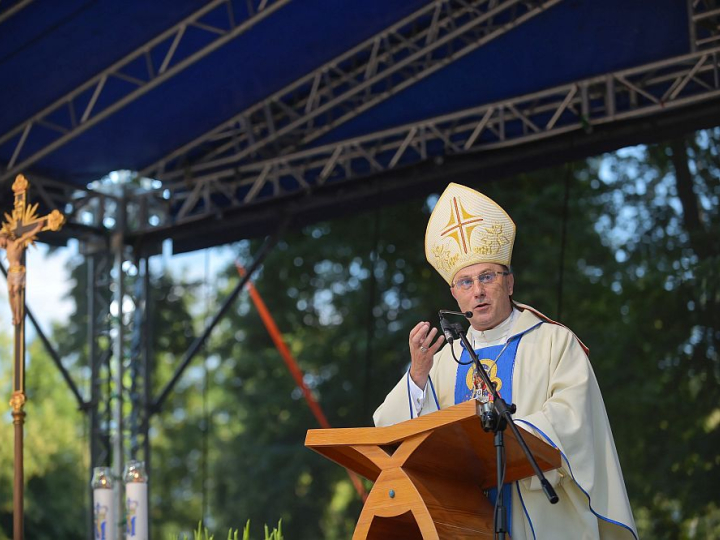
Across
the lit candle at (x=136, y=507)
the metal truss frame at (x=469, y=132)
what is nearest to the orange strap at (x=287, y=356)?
the metal truss frame at (x=469, y=132)

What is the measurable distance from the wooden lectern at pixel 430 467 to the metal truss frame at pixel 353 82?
3.87 meters

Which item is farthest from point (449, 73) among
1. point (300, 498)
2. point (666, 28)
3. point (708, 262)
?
point (300, 498)

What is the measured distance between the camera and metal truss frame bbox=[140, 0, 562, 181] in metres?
6.57

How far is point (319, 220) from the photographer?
8141mm

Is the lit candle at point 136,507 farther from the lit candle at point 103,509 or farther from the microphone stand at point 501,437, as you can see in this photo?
the microphone stand at point 501,437

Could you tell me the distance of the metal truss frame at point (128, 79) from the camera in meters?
6.38

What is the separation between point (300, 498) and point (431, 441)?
5.34m

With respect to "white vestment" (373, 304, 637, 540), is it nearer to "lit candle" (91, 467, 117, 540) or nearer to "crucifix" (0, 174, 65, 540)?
"lit candle" (91, 467, 117, 540)

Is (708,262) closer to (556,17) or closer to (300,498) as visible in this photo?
(556,17)

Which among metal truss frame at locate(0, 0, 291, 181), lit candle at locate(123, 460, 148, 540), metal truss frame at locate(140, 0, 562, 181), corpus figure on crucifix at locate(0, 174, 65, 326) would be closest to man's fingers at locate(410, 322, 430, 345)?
lit candle at locate(123, 460, 148, 540)

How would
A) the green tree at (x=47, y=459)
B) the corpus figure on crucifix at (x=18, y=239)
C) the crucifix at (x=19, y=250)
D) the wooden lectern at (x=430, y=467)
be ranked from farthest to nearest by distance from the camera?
the green tree at (x=47, y=459)
the corpus figure on crucifix at (x=18, y=239)
the crucifix at (x=19, y=250)
the wooden lectern at (x=430, y=467)

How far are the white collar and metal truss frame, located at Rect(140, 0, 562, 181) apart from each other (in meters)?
3.18

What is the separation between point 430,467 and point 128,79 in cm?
439

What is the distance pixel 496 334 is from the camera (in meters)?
3.68
